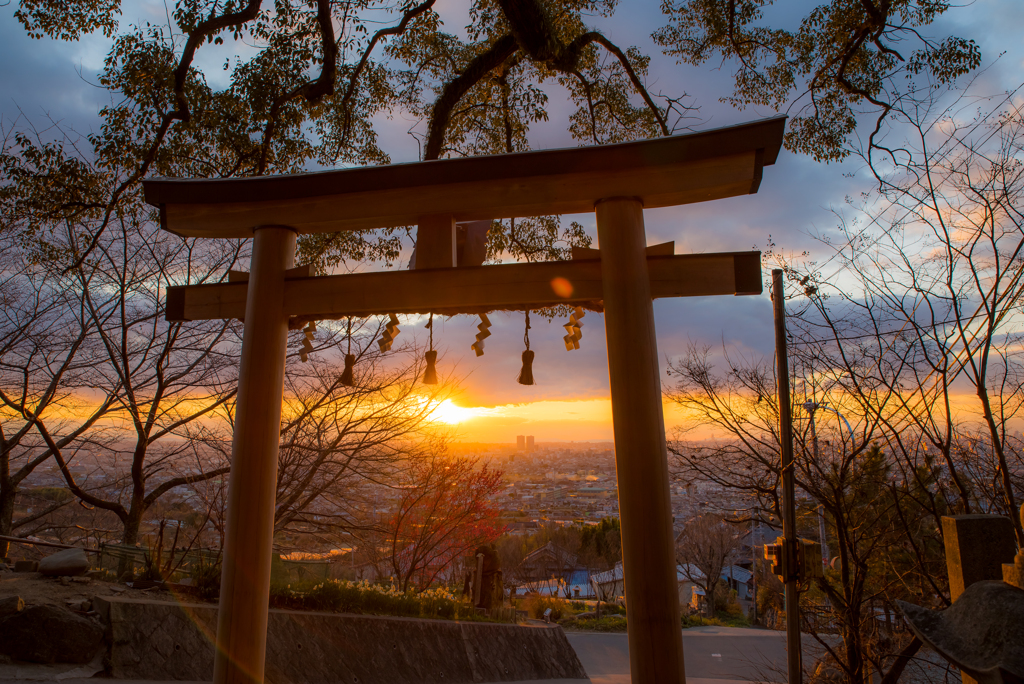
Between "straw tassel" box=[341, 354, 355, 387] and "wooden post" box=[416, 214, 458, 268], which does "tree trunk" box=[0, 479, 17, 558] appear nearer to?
"straw tassel" box=[341, 354, 355, 387]

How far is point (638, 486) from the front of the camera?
8.94 feet

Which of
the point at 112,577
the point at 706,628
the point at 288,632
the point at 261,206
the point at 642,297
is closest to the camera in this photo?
the point at 642,297

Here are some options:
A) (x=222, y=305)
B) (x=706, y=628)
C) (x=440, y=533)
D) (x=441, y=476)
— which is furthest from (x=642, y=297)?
(x=706, y=628)

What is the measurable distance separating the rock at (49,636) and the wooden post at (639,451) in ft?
15.6

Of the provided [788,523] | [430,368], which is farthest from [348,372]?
[788,523]

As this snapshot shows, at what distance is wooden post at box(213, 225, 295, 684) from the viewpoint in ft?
9.88

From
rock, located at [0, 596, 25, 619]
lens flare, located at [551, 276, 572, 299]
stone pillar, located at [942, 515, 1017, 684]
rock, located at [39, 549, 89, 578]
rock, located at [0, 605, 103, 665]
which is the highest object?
lens flare, located at [551, 276, 572, 299]

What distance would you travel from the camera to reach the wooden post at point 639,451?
2600 millimetres

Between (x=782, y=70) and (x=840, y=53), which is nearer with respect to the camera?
(x=840, y=53)

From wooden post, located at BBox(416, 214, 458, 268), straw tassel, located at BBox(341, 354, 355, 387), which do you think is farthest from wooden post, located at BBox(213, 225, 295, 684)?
wooden post, located at BBox(416, 214, 458, 268)

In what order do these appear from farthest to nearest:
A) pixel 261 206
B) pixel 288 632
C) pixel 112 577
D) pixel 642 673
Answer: pixel 112 577 < pixel 288 632 < pixel 261 206 < pixel 642 673

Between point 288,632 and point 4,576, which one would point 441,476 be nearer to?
point 288,632

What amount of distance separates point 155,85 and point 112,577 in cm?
567

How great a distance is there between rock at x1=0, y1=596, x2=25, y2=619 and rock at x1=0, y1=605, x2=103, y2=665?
0.05 meters
